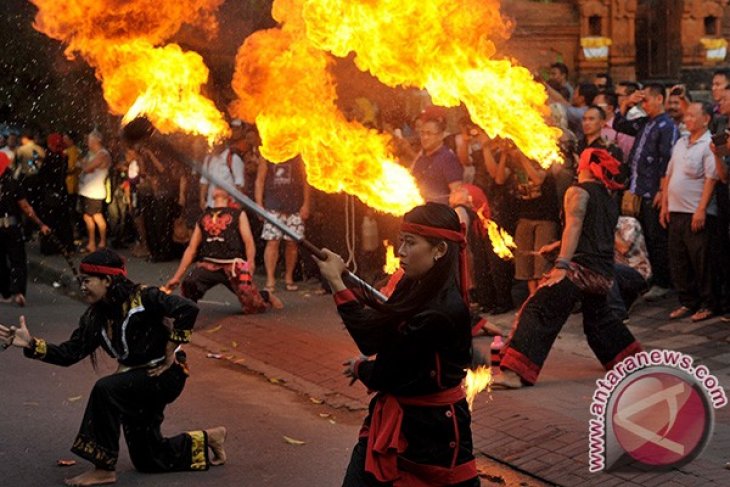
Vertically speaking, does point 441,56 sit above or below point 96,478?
above

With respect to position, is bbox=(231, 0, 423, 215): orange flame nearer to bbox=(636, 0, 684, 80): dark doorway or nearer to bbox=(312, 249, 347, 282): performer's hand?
bbox=(312, 249, 347, 282): performer's hand

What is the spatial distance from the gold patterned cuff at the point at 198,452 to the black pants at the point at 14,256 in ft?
22.3

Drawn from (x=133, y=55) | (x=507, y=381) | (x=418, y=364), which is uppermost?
(x=133, y=55)

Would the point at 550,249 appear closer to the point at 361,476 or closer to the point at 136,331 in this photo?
the point at 136,331

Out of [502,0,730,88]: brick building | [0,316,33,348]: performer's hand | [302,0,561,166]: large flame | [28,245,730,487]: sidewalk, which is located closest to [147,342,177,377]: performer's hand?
[0,316,33,348]: performer's hand

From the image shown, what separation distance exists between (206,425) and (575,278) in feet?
9.07

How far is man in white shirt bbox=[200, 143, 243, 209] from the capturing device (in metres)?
13.4

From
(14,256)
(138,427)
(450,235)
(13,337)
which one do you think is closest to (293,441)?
(138,427)

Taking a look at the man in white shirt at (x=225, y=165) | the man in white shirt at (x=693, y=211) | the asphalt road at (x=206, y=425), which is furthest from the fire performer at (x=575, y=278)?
the man in white shirt at (x=225, y=165)

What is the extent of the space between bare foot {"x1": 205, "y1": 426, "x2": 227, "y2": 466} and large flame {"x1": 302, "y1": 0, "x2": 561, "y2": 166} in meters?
2.74

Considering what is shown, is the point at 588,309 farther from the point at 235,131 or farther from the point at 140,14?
the point at 235,131

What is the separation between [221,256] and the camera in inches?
476

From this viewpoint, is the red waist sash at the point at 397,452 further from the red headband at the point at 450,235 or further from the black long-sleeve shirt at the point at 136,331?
the black long-sleeve shirt at the point at 136,331

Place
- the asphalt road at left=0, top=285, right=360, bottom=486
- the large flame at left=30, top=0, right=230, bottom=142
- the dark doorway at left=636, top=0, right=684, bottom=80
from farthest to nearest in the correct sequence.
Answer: the dark doorway at left=636, top=0, right=684, bottom=80 < the large flame at left=30, top=0, right=230, bottom=142 < the asphalt road at left=0, top=285, right=360, bottom=486
